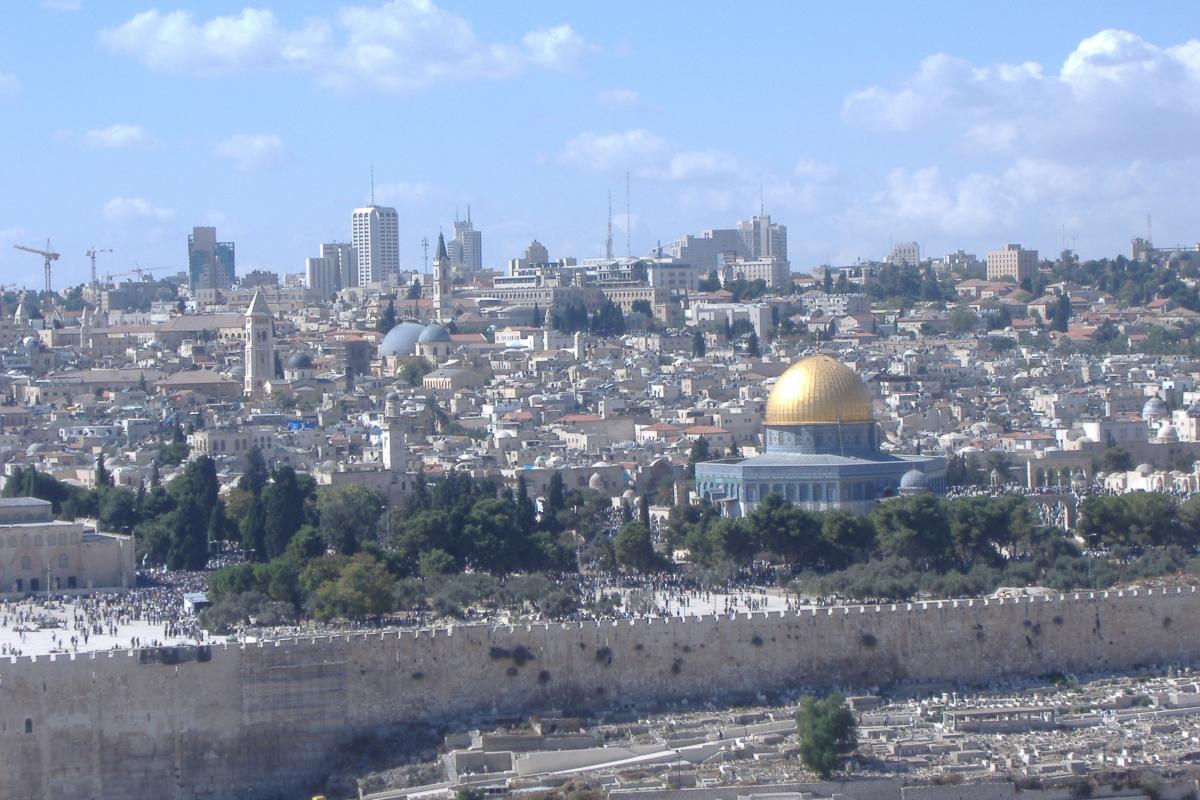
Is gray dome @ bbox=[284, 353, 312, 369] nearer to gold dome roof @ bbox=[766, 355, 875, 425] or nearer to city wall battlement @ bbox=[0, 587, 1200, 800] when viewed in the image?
gold dome roof @ bbox=[766, 355, 875, 425]

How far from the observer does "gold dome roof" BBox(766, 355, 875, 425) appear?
194 feet

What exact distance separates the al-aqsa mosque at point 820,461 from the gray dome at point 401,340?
150 ft

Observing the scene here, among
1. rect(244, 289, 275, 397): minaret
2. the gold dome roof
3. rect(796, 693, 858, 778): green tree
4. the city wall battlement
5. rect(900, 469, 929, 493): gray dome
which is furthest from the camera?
rect(244, 289, 275, 397): minaret

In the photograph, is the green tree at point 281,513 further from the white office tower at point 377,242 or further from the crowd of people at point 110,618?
the white office tower at point 377,242

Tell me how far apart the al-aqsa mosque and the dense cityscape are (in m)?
0.07

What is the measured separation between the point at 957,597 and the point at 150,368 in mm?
60937

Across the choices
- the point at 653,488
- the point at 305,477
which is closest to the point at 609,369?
the point at 653,488

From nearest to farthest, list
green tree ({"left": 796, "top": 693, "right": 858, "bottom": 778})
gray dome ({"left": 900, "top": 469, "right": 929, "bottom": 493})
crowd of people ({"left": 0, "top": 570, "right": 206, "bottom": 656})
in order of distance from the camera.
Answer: green tree ({"left": 796, "top": 693, "right": 858, "bottom": 778}) → crowd of people ({"left": 0, "top": 570, "right": 206, "bottom": 656}) → gray dome ({"left": 900, "top": 469, "right": 929, "bottom": 493})

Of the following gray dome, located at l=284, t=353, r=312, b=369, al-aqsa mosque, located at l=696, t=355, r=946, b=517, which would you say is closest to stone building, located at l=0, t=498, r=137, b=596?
al-aqsa mosque, located at l=696, t=355, r=946, b=517

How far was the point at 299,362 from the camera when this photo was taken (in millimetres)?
99062

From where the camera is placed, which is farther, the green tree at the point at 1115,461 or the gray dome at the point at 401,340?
the gray dome at the point at 401,340

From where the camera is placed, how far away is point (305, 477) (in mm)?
59906

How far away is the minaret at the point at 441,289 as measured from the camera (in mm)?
121125

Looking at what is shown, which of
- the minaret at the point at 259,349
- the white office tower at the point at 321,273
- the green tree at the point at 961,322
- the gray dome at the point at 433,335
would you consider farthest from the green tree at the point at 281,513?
the white office tower at the point at 321,273
